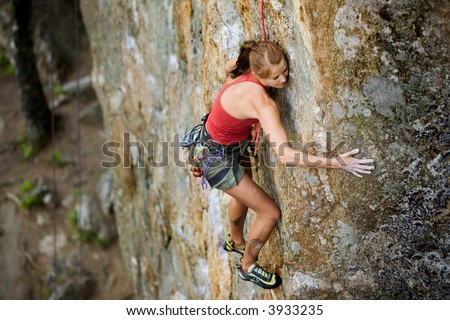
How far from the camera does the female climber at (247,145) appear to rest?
3680 millimetres

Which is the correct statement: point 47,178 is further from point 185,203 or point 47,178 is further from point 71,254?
point 185,203

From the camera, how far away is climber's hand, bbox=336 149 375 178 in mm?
3660

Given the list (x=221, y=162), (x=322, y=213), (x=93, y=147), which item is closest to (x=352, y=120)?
(x=322, y=213)

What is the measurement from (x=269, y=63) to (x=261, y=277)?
185 centimetres

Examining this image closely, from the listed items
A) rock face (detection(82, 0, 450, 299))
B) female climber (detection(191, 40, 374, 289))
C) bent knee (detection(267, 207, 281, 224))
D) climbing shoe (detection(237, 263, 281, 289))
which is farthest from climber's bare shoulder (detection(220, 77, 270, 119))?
climbing shoe (detection(237, 263, 281, 289))

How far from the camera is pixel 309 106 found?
379cm

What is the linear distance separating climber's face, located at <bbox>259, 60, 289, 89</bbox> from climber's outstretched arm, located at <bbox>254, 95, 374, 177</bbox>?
0.67 feet

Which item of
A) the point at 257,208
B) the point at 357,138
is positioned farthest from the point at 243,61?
the point at 257,208

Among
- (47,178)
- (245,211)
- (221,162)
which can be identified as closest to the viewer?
(221,162)

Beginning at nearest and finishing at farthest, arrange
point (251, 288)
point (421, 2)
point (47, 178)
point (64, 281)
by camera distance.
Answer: point (421, 2), point (251, 288), point (64, 281), point (47, 178)

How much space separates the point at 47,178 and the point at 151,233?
5879 mm

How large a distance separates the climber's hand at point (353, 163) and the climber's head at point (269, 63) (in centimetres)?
70

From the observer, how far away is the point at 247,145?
441 centimetres

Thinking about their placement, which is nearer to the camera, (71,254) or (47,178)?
(71,254)
